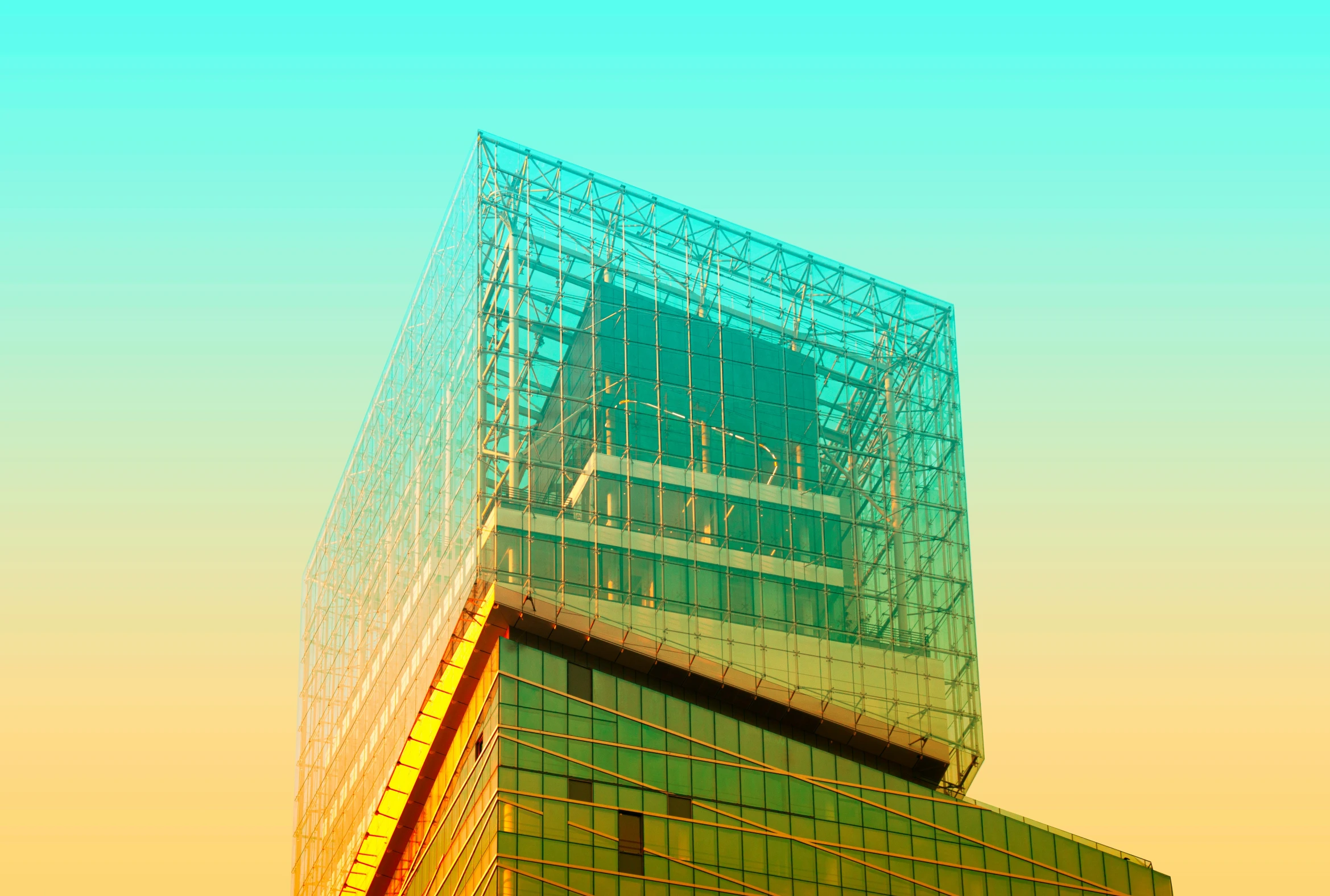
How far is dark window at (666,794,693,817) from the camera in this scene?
228ft

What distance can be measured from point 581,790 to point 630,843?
2.83 meters

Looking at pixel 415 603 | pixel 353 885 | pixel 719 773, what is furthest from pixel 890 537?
pixel 353 885

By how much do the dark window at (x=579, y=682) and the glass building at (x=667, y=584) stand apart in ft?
0.35

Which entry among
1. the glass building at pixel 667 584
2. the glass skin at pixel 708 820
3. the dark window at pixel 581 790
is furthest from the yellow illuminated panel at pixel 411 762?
the dark window at pixel 581 790

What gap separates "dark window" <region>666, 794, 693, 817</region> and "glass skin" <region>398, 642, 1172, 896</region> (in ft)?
0.39

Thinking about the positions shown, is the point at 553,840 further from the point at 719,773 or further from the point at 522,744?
the point at 719,773

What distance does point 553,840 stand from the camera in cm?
6644

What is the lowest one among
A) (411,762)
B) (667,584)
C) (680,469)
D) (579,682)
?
(579,682)

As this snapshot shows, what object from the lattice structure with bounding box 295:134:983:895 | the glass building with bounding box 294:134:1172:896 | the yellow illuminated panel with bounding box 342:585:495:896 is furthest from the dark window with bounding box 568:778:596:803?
the yellow illuminated panel with bounding box 342:585:495:896

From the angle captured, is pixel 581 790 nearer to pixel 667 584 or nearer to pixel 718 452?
pixel 667 584

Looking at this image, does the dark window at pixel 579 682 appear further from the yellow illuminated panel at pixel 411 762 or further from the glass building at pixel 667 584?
the yellow illuminated panel at pixel 411 762

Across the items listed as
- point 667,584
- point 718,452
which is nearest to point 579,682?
point 667,584

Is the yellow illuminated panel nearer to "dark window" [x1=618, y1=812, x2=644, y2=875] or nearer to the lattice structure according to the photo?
the lattice structure

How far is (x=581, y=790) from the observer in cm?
6800
